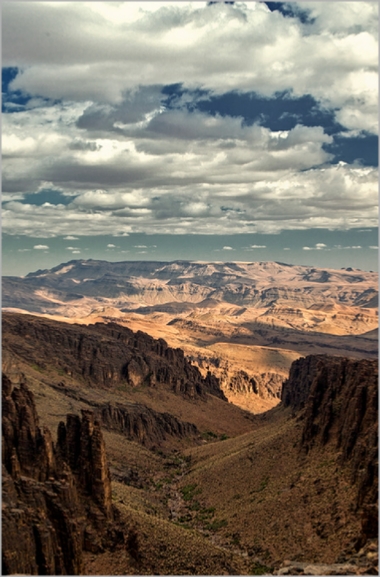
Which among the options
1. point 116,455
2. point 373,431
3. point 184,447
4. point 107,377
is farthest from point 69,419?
point 107,377

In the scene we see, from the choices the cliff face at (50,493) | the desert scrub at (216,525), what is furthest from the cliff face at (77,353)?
the cliff face at (50,493)

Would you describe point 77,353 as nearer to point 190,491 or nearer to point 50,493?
point 190,491

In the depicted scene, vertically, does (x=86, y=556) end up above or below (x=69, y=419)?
below

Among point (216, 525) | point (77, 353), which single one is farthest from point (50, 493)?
point (77, 353)

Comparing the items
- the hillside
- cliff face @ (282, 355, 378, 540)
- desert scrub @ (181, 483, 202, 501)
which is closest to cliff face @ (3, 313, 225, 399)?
the hillside

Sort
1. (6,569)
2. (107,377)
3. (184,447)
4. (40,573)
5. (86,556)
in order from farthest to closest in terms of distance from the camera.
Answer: (107,377) < (184,447) < (86,556) < (40,573) < (6,569)

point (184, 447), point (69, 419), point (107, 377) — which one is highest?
point (69, 419)

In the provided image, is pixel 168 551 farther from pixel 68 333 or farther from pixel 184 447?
pixel 68 333
